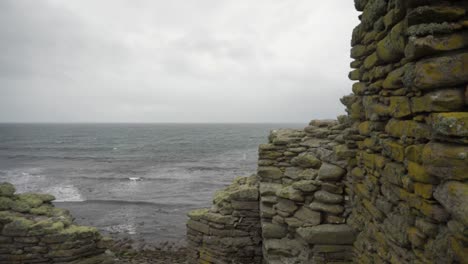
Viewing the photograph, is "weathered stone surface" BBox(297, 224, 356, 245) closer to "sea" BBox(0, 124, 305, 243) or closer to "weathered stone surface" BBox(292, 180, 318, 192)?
"weathered stone surface" BBox(292, 180, 318, 192)

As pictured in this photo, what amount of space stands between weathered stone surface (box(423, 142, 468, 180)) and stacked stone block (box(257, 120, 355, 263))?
120 inches

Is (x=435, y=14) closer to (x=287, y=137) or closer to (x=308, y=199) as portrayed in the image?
(x=308, y=199)

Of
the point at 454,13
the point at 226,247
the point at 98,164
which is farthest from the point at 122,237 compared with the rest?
the point at 98,164

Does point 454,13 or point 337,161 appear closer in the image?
point 454,13

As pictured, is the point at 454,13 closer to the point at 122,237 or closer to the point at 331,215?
the point at 331,215

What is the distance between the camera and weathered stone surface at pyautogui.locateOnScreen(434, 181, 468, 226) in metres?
2.86

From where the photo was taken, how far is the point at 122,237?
21.0 m

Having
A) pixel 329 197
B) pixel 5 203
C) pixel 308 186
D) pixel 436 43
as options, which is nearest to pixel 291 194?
pixel 308 186

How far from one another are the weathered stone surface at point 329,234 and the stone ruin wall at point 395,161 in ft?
0.07

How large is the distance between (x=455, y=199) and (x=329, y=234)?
404 cm

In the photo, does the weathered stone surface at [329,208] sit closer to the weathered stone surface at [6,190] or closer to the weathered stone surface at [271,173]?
the weathered stone surface at [271,173]

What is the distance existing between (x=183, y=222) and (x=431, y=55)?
22916 mm

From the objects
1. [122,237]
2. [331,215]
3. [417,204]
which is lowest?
[122,237]

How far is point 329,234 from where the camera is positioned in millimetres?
6664
